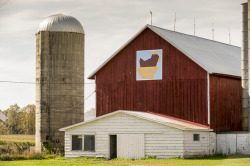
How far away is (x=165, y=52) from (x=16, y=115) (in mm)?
71786

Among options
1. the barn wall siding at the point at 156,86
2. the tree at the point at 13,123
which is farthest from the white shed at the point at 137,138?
the tree at the point at 13,123

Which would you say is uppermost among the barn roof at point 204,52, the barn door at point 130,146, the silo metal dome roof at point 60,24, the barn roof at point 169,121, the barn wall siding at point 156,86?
the silo metal dome roof at point 60,24

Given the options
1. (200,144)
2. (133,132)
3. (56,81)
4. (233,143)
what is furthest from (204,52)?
(56,81)

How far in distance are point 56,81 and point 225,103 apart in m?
15.2

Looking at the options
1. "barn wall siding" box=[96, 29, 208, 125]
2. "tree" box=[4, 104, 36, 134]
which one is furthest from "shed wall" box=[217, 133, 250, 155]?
"tree" box=[4, 104, 36, 134]

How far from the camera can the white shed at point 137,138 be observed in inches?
1355

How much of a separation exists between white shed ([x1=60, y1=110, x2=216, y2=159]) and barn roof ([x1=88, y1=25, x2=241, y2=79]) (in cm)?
443

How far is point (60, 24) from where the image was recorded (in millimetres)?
48656

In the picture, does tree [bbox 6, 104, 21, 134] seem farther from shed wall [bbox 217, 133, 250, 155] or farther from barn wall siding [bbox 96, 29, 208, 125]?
shed wall [bbox 217, 133, 250, 155]

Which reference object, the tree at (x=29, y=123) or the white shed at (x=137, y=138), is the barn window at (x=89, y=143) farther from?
the tree at (x=29, y=123)

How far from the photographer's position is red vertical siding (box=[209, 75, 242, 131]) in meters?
37.9

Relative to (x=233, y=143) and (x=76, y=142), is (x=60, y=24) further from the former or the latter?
(x=233, y=143)

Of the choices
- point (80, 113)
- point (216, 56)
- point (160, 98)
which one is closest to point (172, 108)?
point (160, 98)

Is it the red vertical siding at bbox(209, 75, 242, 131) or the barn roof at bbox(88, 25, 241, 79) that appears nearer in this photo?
the red vertical siding at bbox(209, 75, 242, 131)
